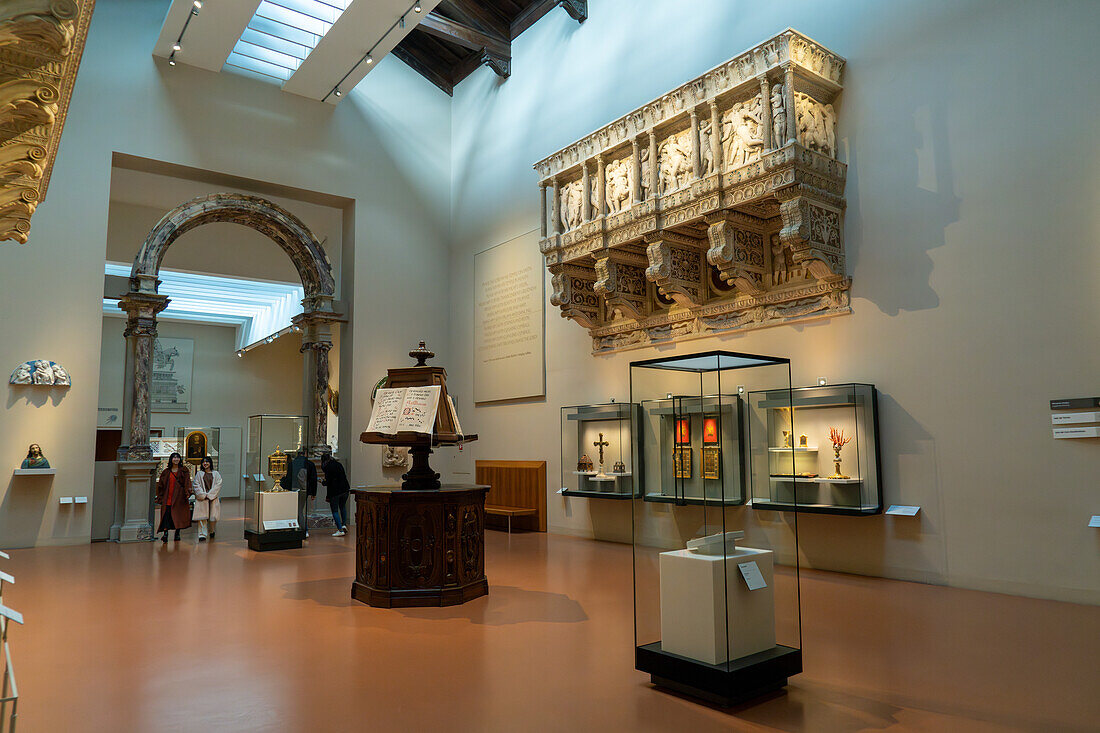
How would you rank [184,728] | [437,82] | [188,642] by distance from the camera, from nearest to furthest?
[184,728]
[188,642]
[437,82]

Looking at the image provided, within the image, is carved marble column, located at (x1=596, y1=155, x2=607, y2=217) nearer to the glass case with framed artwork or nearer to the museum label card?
the glass case with framed artwork

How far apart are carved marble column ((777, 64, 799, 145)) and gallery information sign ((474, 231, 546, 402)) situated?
20.5 ft

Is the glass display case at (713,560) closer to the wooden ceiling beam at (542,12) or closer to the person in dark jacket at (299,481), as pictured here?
the person in dark jacket at (299,481)

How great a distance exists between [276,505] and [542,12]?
1042 cm

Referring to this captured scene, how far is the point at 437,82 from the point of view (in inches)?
663

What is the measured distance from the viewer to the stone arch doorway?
12.4m

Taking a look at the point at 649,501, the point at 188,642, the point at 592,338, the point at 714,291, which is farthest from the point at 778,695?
the point at 592,338

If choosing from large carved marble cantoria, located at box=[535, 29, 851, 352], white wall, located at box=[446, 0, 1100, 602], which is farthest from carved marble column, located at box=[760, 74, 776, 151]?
white wall, located at box=[446, 0, 1100, 602]

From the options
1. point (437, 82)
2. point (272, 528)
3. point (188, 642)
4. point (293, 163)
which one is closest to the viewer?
point (188, 642)

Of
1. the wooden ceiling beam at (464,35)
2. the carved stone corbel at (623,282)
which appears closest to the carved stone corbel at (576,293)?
the carved stone corbel at (623,282)

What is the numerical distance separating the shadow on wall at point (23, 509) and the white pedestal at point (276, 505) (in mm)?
3433

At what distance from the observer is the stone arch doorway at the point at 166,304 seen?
12.4 m

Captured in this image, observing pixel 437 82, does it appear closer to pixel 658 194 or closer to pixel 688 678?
pixel 658 194

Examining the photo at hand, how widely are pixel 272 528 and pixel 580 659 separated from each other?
773 cm
